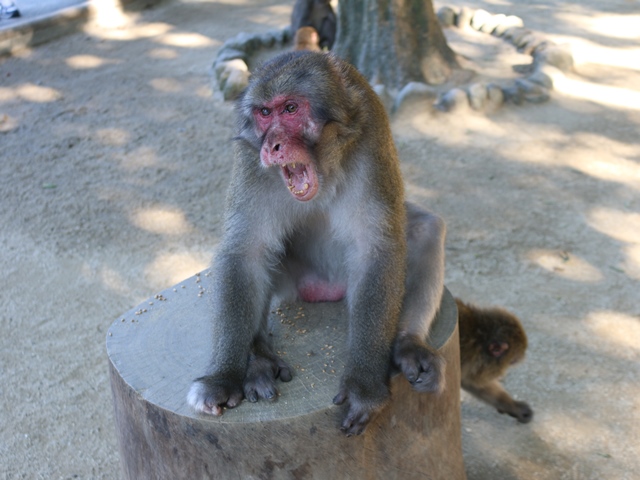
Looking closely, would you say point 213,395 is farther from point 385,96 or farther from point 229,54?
point 229,54

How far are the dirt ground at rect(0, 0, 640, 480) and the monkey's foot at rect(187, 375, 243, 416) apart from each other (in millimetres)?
1663

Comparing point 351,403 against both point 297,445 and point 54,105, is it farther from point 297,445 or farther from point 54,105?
point 54,105

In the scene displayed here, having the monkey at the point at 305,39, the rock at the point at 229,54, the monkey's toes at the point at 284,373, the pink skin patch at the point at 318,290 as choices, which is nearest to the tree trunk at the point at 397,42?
the monkey at the point at 305,39

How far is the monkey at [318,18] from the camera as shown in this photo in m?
9.68

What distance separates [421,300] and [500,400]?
142 centimetres

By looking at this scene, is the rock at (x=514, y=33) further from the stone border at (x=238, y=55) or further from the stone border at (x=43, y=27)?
the stone border at (x=43, y=27)

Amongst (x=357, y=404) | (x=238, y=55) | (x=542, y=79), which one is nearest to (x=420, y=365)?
(x=357, y=404)

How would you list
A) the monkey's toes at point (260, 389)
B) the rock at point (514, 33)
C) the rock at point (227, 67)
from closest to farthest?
the monkey's toes at point (260, 389) → the rock at point (227, 67) → the rock at point (514, 33)

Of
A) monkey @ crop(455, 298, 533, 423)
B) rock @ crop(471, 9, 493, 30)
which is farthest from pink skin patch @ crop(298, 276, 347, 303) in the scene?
rock @ crop(471, 9, 493, 30)

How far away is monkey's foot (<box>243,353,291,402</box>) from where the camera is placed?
2.75 meters

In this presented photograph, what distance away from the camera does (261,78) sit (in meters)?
2.91

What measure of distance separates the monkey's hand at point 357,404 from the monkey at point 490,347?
5.01 feet

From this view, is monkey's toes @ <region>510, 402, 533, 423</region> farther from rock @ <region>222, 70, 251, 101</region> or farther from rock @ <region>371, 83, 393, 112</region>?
rock @ <region>222, 70, 251, 101</region>

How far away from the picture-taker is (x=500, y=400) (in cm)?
425
